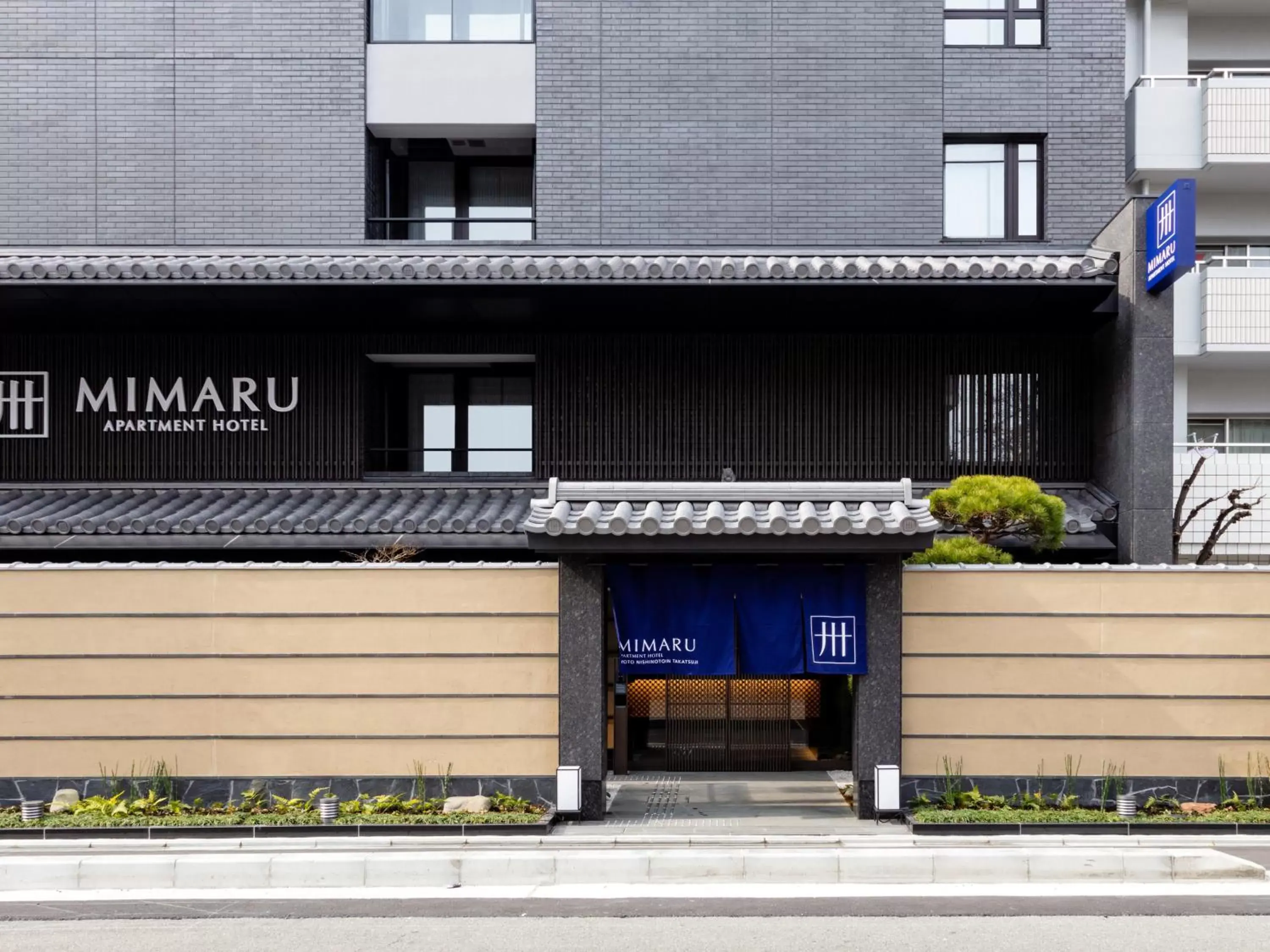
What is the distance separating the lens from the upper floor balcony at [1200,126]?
62.3 feet

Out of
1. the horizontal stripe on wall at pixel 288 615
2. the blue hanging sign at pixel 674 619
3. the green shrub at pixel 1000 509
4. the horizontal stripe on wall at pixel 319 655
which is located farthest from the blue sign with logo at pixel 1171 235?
the horizontal stripe on wall at pixel 319 655

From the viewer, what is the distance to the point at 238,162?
1869 centimetres

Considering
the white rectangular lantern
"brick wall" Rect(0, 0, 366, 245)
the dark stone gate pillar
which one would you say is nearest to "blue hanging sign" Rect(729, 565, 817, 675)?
the white rectangular lantern

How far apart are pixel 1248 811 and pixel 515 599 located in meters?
8.69

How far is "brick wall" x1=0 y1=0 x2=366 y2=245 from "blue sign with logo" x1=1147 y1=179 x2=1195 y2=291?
12.5m

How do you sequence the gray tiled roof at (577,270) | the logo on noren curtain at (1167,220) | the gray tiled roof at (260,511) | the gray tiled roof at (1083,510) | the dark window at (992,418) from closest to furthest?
the logo on noren curtain at (1167,220)
the gray tiled roof at (260,511)
the gray tiled roof at (1083,510)
the gray tiled roof at (577,270)
the dark window at (992,418)

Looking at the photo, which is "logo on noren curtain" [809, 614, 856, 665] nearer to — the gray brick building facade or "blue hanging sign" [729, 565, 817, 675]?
"blue hanging sign" [729, 565, 817, 675]

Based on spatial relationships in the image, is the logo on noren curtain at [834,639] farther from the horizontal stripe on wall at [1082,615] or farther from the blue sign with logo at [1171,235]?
the blue sign with logo at [1171,235]

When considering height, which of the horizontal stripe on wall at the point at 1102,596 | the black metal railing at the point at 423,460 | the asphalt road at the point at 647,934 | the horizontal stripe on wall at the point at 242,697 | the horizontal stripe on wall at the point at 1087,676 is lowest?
the asphalt road at the point at 647,934

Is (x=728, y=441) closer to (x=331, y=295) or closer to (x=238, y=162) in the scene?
(x=331, y=295)

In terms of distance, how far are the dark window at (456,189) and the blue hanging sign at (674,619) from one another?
334 inches

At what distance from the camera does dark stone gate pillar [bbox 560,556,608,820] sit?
12.6m

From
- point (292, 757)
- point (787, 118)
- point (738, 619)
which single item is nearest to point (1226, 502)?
point (787, 118)

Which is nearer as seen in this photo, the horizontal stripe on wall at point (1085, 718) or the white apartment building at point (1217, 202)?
the horizontal stripe on wall at point (1085, 718)
